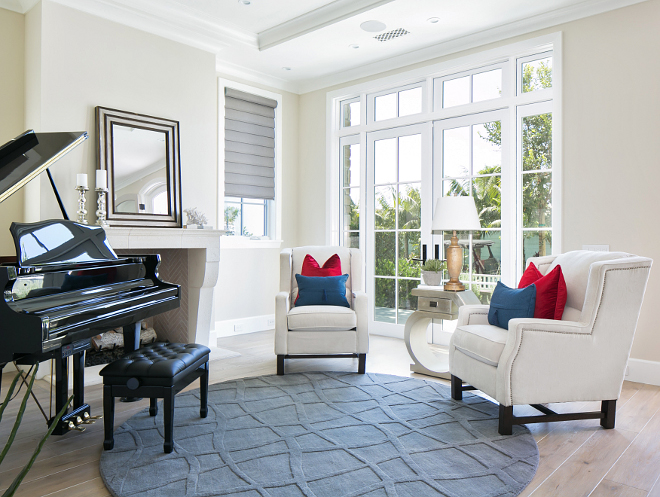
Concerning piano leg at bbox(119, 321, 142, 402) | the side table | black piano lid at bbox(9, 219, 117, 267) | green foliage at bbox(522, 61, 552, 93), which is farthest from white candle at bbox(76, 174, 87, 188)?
green foliage at bbox(522, 61, 552, 93)

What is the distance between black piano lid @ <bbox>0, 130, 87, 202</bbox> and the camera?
212cm

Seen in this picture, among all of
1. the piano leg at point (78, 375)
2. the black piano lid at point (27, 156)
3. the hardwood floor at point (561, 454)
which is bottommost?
the hardwood floor at point (561, 454)

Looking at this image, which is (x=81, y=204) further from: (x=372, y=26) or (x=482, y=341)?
(x=482, y=341)

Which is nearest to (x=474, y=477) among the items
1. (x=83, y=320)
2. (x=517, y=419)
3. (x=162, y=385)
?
(x=517, y=419)

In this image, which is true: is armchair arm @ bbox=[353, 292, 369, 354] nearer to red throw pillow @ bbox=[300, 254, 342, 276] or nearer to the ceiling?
red throw pillow @ bbox=[300, 254, 342, 276]

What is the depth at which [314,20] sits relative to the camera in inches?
169

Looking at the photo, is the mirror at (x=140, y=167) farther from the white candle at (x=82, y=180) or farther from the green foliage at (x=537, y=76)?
the green foliage at (x=537, y=76)

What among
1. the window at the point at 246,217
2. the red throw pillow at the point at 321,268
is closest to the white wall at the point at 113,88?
the window at the point at 246,217

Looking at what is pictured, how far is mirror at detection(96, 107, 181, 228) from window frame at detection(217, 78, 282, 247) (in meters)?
0.81

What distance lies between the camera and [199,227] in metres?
4.30

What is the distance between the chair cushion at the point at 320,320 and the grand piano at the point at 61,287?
1.00 meters

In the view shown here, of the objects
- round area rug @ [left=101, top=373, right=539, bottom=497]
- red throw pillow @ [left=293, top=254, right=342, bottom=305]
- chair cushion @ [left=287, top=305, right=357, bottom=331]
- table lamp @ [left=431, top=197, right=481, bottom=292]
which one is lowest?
round area rug @ [left=101, top=373, right=539, bottom=497]

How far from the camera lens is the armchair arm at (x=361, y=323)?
3668mm

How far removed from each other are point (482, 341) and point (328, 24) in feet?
9.64
